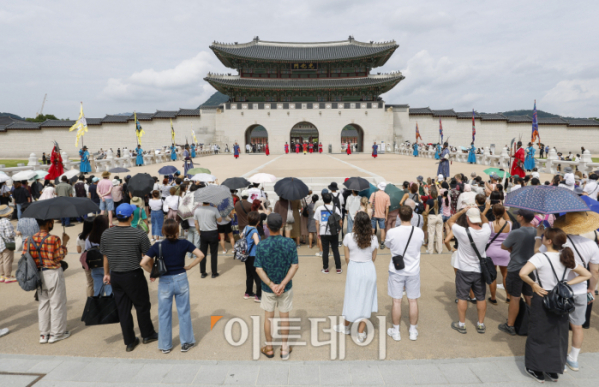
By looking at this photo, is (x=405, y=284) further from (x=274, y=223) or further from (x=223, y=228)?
(x=223, y=228)

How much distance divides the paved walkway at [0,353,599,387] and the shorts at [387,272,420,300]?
29.2 inches

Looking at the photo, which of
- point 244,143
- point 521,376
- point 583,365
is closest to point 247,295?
point 521,376

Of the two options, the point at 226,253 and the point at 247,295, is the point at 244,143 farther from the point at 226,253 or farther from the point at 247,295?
the point at 247,295

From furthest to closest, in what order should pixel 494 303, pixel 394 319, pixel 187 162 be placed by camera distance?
pixel 187 162 < pixel 494 303 < pixel 394 319

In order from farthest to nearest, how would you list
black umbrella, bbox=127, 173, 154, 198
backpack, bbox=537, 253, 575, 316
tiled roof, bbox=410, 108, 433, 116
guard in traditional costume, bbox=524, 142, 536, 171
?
1. tiled roof, bbox=410, 108, 433, 116
2. guard in traditional costume, bbox=524, 142, 536, 171
3. black umbrella, bbox=127, 173, 154, 198
4. backpack, bbox=537, 253, 575, 316

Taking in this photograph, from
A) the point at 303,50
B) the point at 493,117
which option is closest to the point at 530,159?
the point at 493,117

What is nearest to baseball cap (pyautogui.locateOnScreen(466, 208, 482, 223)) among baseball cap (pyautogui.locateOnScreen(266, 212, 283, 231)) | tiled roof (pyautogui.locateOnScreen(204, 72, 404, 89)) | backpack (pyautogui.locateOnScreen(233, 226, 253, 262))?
baseball cap (pyautogui.locateOnScreen(266, 212, 283, 231))

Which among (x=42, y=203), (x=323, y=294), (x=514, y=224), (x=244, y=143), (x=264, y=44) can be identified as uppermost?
(x=264, y=44)

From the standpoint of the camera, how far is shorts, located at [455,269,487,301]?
13.1 feet

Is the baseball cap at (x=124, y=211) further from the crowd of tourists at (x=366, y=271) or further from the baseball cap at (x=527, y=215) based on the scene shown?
the baseball cap at (x=527, y=215)

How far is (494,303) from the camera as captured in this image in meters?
4.96

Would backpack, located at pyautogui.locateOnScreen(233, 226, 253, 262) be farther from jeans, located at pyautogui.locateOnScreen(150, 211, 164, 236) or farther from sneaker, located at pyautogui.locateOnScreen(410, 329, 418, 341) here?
jeans, located at pyautogui.locateOnScreen(150, 211, 164, 236)

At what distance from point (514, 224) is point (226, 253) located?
6081 millimetres

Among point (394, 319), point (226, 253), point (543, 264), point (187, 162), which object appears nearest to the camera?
point (543, 264)
